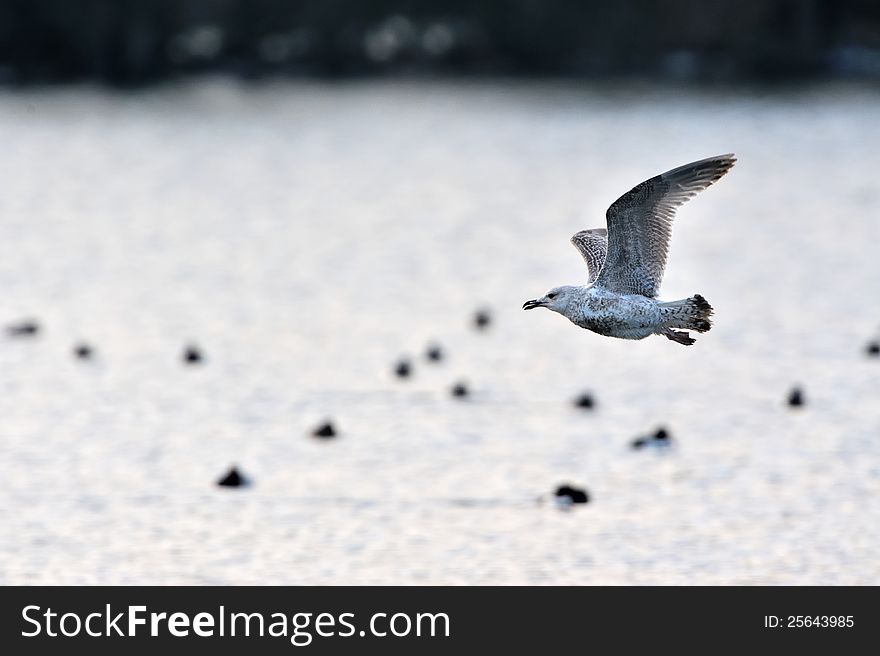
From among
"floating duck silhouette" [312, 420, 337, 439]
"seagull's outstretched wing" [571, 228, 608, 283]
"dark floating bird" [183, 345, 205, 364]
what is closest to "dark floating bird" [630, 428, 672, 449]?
"floating duck silhouette" [312, 420, 337, 439]

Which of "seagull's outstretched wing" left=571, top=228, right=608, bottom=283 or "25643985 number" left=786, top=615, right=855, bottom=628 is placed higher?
"seagull's outstretched wing" left=571, top=228, right=608, bottom=283

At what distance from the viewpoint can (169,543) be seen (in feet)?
77.9

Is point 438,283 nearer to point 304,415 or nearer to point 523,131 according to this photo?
point 304,415

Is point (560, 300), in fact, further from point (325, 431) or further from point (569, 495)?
point (325, 431)

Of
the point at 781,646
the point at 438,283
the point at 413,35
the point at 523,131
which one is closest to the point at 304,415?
the point at 781,646

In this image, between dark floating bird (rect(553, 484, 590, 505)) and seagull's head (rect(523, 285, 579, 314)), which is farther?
dark floating bird (rect(553, 484, 590, 505))

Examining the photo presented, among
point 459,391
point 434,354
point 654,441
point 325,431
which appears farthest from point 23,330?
point 654,441

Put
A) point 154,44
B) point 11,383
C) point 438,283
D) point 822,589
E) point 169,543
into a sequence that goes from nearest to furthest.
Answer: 1. point 822,589
2. point 169,543
3. point 11,383
4. point 438,283
5. point 154,44

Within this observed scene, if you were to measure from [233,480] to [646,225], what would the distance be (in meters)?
10.6

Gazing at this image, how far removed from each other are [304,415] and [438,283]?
13202 millimetres

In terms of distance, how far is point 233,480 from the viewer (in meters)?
26.0

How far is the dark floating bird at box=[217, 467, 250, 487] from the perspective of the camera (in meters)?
25.9

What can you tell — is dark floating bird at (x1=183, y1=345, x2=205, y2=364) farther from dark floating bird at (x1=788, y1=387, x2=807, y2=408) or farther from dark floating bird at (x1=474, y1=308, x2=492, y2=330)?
dark floating bird at (x1=788, y1=387, x2=807, y2=408)

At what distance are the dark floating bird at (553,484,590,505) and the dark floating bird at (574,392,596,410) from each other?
5.06 m
